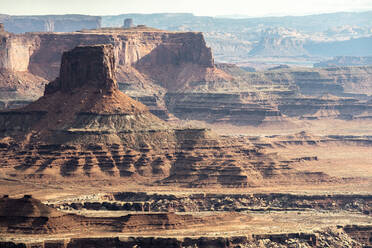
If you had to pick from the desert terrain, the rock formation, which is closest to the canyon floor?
the desert terrain

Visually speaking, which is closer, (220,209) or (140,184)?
(220,209)

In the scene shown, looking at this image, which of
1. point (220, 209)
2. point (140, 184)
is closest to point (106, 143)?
point (140, 184)

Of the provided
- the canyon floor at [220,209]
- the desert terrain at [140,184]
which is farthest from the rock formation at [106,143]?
the canyon floor at [220,209]

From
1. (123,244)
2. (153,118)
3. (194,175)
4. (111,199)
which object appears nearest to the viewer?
(123,244)

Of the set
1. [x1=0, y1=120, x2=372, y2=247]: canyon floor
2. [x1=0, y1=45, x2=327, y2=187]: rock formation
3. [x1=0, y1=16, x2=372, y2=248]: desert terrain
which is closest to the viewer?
[x1=0, y1=16, x2=372, y2=248]: desert terrain

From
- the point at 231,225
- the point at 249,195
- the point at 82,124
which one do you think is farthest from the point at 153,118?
the point at 231,225

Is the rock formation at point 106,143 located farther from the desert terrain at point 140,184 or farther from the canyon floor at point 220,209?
the canyon floor at point 220,209

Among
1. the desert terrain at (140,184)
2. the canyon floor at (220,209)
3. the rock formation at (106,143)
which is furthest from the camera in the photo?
the rock formation at (106,143)

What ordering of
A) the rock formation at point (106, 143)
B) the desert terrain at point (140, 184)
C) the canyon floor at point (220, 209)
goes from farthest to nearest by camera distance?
the rock formation at point (106, 143), the canyon floor at point (220, 209), the desert terrain at point (140, 184)

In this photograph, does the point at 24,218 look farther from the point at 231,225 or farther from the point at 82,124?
the point at 82,124

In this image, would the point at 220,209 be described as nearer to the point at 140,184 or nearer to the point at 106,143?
the point at 140,184

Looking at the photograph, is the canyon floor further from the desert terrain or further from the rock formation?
the rock formation
